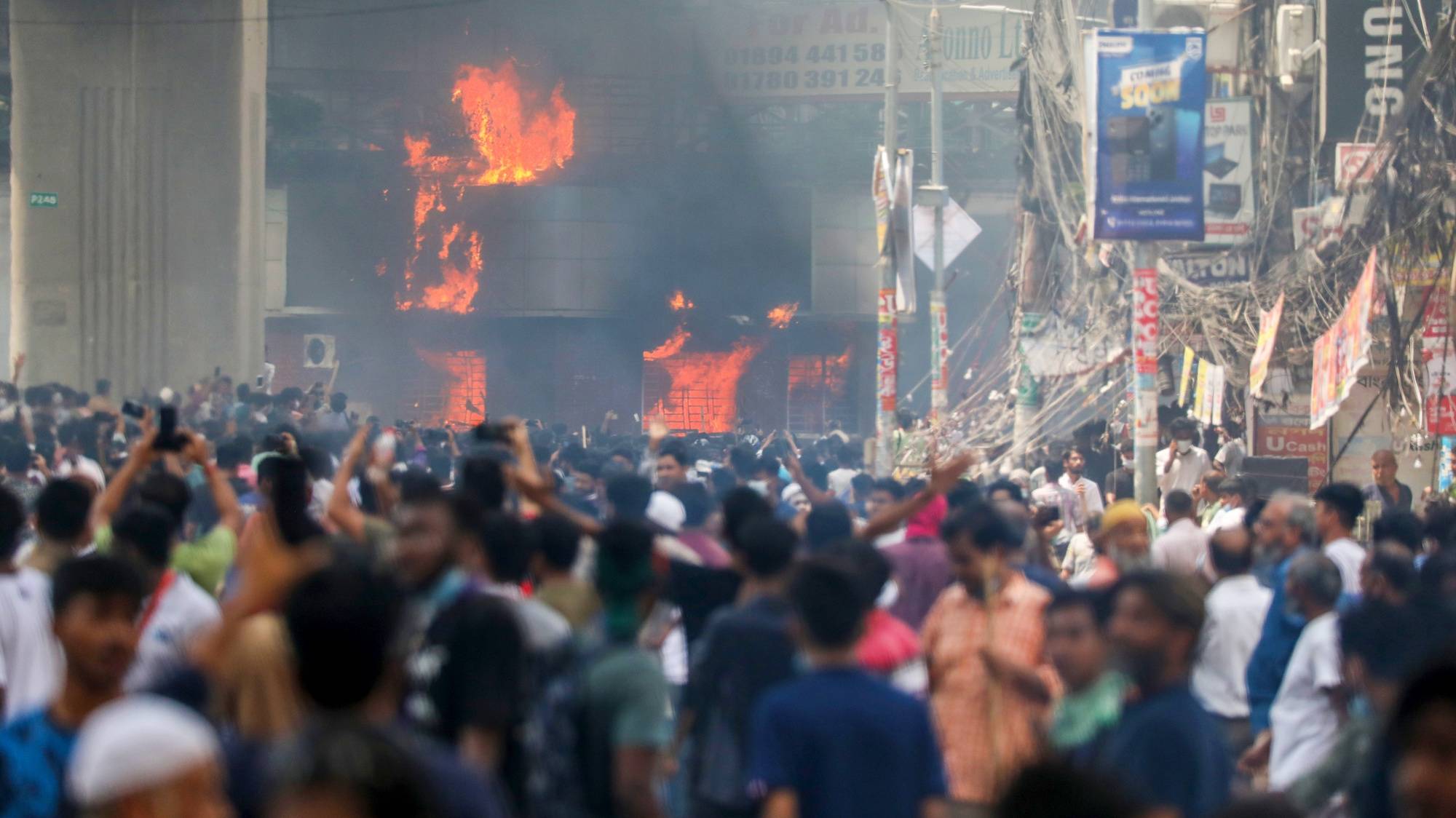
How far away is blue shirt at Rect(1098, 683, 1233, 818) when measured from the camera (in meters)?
3.85

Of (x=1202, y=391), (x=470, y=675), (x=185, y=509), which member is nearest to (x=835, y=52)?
(x=1202, y=391)

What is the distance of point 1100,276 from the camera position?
852 inches

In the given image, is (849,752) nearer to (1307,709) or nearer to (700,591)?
(700,591)

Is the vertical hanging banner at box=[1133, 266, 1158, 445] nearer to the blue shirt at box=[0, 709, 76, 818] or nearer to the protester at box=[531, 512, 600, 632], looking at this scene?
the protester at box=[531, 512, 600, 632]

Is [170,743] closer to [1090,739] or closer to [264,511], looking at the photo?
[1090,739]

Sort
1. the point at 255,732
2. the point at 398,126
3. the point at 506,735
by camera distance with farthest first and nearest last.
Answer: the point at 398,126, the point at 506,735, the point at 255,732

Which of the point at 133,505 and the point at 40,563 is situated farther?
the point at 40,563

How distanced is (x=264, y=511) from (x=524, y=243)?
36.0 metres

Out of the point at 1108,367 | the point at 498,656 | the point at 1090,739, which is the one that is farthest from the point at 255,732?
the point at 1108,367

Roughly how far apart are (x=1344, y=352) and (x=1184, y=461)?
2754 mm

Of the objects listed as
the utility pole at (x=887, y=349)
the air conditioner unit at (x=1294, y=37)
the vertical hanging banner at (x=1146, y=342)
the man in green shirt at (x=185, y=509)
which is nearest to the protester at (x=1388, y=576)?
the man in green shirt at (x=185, y=509)

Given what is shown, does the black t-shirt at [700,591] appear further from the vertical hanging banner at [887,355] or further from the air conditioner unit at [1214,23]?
the air conditioner unit at [1214,23]

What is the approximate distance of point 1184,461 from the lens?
15797mm

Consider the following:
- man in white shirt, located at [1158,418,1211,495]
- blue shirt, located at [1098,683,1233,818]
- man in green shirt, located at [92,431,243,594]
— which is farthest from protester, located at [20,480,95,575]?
man in white shirt, located at [1158,418,1211,495]
